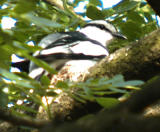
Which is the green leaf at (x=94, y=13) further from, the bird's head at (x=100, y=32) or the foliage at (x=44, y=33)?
the bird's head at (x=100, y=32)

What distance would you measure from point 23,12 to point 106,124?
1.27ft

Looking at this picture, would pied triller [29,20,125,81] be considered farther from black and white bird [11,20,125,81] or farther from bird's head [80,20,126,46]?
bird's head [80,20,126,46]

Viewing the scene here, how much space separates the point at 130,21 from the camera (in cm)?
221

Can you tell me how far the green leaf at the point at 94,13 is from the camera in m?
2.41

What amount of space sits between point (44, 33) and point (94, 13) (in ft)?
1.81

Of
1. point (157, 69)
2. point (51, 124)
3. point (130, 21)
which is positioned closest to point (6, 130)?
point (157, 69)

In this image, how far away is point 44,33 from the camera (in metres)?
2.11

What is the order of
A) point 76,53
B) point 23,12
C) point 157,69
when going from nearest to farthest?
point 23,12 < point 157,69 < point 76,53

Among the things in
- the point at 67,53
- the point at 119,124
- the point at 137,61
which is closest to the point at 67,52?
the point at 67,53

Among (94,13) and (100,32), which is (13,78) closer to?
(94,13)

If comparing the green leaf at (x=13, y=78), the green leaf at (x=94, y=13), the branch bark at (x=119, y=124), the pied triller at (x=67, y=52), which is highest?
the branch bark at (x=119, y=124)

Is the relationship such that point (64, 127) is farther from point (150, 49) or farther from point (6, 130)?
point (6, 130)

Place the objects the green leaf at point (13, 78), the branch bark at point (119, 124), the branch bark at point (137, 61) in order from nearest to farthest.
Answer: the branch bark at point (119, 124), the green leaf at point (13, 78), the branch bark at point (137, 61)

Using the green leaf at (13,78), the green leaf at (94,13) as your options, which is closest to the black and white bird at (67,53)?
the green leaf at (94,13)
